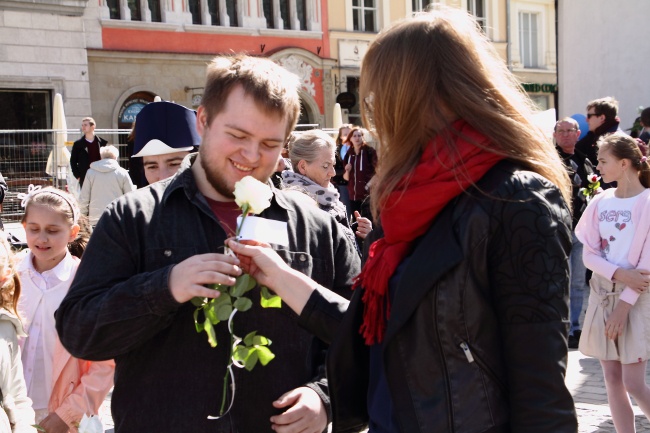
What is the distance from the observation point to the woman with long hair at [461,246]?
189cm

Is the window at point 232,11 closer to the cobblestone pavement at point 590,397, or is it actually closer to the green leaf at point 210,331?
the cobblestone pavement at point 590,397

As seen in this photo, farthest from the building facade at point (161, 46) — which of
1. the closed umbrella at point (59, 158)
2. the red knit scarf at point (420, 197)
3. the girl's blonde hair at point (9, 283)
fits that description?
the red knit scarf at point (420, 197)

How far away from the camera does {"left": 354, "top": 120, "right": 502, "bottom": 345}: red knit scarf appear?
194cm

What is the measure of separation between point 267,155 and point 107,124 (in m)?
21.6

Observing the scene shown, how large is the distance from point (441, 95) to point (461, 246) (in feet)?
1.23

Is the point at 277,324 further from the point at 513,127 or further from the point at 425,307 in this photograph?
the point at 513,127

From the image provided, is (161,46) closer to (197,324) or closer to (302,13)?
(302,13)

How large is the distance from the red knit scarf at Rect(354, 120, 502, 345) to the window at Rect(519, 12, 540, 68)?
34044 millimetres

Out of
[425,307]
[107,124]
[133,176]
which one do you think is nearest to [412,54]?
[425,307]

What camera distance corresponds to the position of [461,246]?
1905 mm

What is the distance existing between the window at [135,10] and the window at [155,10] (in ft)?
1.48

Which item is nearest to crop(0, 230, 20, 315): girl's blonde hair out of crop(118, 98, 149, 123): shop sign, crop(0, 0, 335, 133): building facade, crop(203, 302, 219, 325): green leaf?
crop(203, 302, 219, 325): green leaf

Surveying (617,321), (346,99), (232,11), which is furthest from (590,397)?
(232,11)

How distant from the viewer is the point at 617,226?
5.56m
